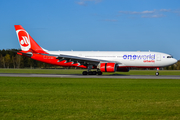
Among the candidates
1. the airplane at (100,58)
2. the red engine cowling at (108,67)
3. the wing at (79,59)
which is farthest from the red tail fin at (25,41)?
the red engine cowling at (108,67)

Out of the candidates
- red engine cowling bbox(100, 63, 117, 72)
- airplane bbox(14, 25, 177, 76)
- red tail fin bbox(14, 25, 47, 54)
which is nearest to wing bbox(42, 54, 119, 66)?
airplane bbox(14, 25, 177, 76)

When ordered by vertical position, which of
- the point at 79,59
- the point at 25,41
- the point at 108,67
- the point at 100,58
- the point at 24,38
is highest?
the point at 24,38

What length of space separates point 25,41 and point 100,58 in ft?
43.9

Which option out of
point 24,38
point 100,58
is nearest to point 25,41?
point 24,38

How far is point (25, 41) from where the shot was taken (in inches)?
1656

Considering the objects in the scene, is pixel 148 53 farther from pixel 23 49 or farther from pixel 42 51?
pixel 23 49

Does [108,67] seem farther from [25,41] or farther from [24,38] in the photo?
[24,38]

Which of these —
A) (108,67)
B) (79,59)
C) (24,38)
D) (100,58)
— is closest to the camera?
(108,67)

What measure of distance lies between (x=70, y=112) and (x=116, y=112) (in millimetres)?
1937

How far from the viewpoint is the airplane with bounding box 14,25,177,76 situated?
37844mm

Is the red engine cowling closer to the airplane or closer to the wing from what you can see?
the airplane

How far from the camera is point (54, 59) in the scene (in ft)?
136

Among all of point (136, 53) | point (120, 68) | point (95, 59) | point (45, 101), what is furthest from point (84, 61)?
point (45, 101)

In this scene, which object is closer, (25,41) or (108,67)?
(108,67)
